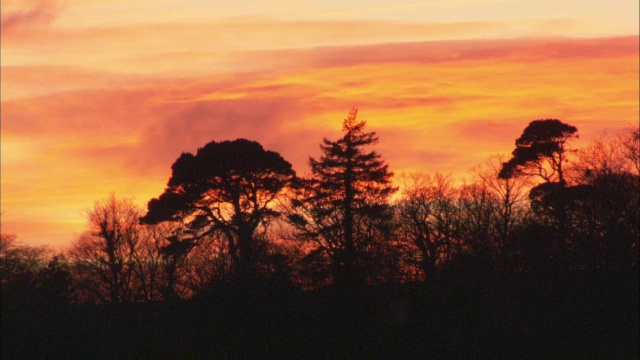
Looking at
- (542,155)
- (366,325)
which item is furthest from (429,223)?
(366,325)

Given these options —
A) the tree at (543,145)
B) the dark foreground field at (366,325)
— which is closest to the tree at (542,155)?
the tree at (543,145)

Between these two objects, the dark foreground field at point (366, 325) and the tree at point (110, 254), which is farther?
the tree at point (110, 254)

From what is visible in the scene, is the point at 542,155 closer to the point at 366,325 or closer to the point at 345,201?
the point at 345,201

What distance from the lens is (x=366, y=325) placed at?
39844 millimetres

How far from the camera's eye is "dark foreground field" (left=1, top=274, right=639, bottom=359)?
36.5m

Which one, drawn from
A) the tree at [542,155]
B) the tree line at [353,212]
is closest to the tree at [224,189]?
the tree line at [353,212]

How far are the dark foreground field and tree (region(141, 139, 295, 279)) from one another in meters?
23.4

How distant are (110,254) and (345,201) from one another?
85.3 feet

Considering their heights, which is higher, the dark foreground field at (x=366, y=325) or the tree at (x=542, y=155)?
the tree at (x=542, y=155)

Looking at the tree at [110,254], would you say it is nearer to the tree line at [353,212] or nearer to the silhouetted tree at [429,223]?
the tree line at [353,212]

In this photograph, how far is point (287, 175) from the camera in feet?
225

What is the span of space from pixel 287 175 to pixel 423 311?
95.7ft

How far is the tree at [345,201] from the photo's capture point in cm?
6550

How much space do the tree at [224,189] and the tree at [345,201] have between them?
2.61 metres
